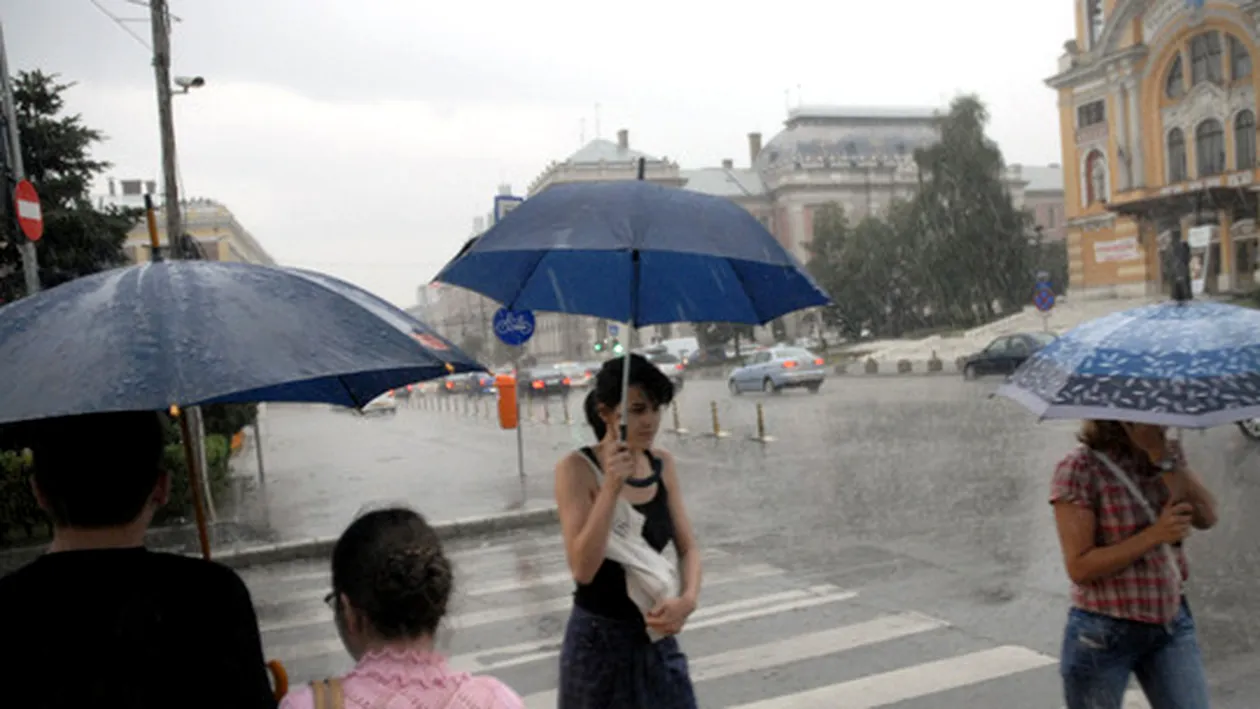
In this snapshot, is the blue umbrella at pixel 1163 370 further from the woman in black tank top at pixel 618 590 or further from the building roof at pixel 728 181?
the building roof at pixel 728 181

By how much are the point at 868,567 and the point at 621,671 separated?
6.10 metres

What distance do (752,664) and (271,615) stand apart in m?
4.29

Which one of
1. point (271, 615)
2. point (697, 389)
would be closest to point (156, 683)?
point (271, 615)

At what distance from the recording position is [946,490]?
40.8ft

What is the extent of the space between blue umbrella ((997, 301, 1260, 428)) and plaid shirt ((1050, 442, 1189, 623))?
326mm

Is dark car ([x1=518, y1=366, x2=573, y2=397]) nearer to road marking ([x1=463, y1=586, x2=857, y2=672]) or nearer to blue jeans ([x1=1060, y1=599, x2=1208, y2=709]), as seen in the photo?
road marking ([x1=463, y1=586, x2=857, y2=672])

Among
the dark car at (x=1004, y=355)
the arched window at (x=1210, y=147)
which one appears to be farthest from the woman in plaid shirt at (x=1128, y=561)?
the arched window at (x=1210, y=147)

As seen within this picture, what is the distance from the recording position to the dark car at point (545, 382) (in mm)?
44375

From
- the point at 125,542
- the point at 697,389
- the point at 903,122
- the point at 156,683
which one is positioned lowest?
the point at 697,389

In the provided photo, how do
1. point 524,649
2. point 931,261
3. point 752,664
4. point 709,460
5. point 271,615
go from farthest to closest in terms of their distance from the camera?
point 931,261, point 709,460, point 271,615, point 524,649, point 752,664

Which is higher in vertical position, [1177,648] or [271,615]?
[1177,648]

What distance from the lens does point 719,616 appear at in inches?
297

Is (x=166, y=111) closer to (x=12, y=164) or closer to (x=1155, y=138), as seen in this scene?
(x=12, y=164)

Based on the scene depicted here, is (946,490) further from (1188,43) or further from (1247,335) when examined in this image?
(1188,43)
